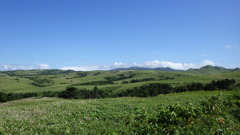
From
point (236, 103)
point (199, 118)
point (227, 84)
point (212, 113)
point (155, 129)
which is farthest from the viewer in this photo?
point (227, 84)

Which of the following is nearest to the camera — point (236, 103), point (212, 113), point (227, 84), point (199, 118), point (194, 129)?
point (194, 129)

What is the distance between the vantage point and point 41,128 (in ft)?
45.4

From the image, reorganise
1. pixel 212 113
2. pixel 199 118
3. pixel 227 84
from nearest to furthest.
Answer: pixel 199 118 → pixel 212 113 → pixel 227 84

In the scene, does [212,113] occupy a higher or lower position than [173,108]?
lower

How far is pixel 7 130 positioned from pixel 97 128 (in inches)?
289

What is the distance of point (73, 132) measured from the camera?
1252 cm

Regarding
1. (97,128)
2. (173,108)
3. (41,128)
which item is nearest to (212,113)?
(173,108)

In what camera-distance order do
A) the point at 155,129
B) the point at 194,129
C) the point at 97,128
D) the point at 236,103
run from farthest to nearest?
the point at 236,103, the point at 97,128, the point at 194,129, the point at 155,129

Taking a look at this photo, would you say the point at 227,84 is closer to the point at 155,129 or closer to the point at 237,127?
the point at 237,127

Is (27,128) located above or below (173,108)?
below

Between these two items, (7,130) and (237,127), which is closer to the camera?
(237,127)

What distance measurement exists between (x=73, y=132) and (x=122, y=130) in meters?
3.69

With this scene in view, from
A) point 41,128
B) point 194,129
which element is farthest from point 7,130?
point 194,129

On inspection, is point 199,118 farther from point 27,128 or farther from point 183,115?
point 27,128
